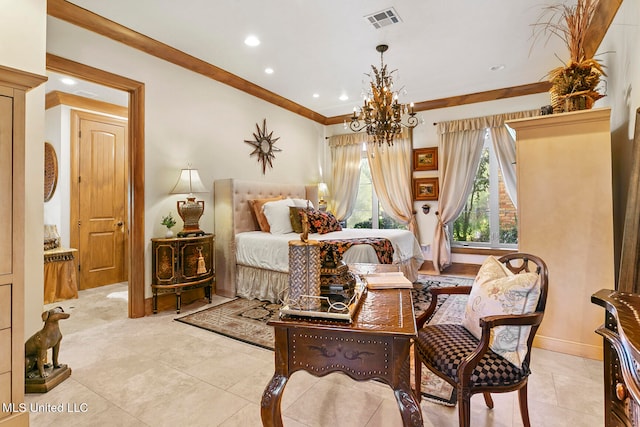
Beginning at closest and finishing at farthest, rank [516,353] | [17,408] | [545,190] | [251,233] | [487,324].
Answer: [487,324]
[516,353]
[17,408]
[545,190]
[251,233]

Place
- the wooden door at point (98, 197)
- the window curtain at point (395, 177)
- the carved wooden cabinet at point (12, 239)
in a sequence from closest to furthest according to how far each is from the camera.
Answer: the carved wooden cabinet at point (12, 239)
the wooden door at point (98, 197)
the window curtain at point (395, 177)

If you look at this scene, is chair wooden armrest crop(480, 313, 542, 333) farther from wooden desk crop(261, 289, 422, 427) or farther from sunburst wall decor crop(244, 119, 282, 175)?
sunburst wall decor crop(244, 119, 282, 175)

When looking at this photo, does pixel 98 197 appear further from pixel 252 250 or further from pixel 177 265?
pixel 252 250

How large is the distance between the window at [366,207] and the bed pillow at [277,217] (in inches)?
91.9

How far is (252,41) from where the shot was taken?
11.2ft

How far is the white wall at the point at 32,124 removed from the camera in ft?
6.52

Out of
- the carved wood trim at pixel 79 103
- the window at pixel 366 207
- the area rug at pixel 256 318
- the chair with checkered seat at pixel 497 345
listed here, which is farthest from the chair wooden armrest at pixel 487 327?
the carved wood trim at pixel 79 103

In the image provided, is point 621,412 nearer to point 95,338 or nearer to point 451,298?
point 451,298

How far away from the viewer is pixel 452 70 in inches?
166

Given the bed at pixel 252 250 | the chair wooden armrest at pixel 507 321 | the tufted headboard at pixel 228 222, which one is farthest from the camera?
the tufted headboard at pixel 228 222

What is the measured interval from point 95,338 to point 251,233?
1.96 metres

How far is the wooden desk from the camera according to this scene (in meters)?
1.14

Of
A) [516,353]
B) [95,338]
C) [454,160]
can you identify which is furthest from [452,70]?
[95,338]

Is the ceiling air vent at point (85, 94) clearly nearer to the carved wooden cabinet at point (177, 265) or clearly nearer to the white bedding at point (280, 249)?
the carved wooden cabinet at point (177, 265)
